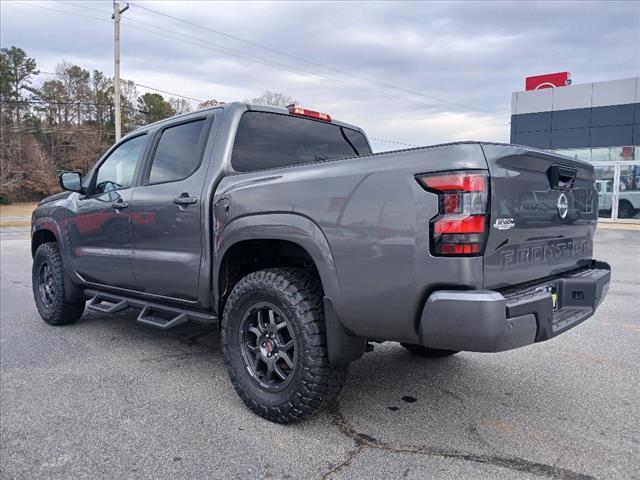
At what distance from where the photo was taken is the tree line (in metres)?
44.8

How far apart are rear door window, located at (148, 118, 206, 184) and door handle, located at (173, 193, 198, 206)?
207mm

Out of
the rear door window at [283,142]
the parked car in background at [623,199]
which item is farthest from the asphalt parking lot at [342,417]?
the parked car in background at [623,199]

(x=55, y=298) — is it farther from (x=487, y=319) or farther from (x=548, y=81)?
(x=548, y=81)

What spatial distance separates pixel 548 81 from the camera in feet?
84.2

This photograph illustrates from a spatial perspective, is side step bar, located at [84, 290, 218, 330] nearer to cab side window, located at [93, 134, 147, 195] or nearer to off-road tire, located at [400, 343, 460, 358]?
cab side window, located at [93, 134, 147, 195]

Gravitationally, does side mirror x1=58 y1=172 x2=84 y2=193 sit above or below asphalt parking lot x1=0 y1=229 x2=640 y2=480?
above

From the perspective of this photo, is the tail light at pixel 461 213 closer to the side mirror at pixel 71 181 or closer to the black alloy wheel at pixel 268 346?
the black alloy wheel at pixel 268 346

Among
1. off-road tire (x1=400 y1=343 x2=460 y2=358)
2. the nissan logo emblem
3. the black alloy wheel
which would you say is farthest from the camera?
off-road tire (x1=400 y1=343 x2=460 y2=358)

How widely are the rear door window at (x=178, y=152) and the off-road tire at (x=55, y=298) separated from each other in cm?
195

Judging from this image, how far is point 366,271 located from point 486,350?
0.68m

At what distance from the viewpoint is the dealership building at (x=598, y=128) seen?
2108cm

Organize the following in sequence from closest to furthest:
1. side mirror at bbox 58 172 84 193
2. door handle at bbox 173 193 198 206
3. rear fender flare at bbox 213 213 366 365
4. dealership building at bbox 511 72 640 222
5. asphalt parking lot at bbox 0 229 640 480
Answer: asphalt parking lot at bbox 0 229 640 480, rear fender flare at bbox 213 213 366 365, door handle at bbox 173 193 198 206, side mirror at bbox 58 172 84 193, dealership building at bbox 511 72 640 222

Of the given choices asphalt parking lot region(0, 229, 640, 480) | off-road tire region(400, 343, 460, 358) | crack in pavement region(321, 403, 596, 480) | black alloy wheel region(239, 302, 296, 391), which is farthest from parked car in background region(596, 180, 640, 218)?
black alloy wheel region(239, 302, 296, 391)

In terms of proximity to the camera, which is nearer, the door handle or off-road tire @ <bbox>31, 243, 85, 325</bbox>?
the door handle
